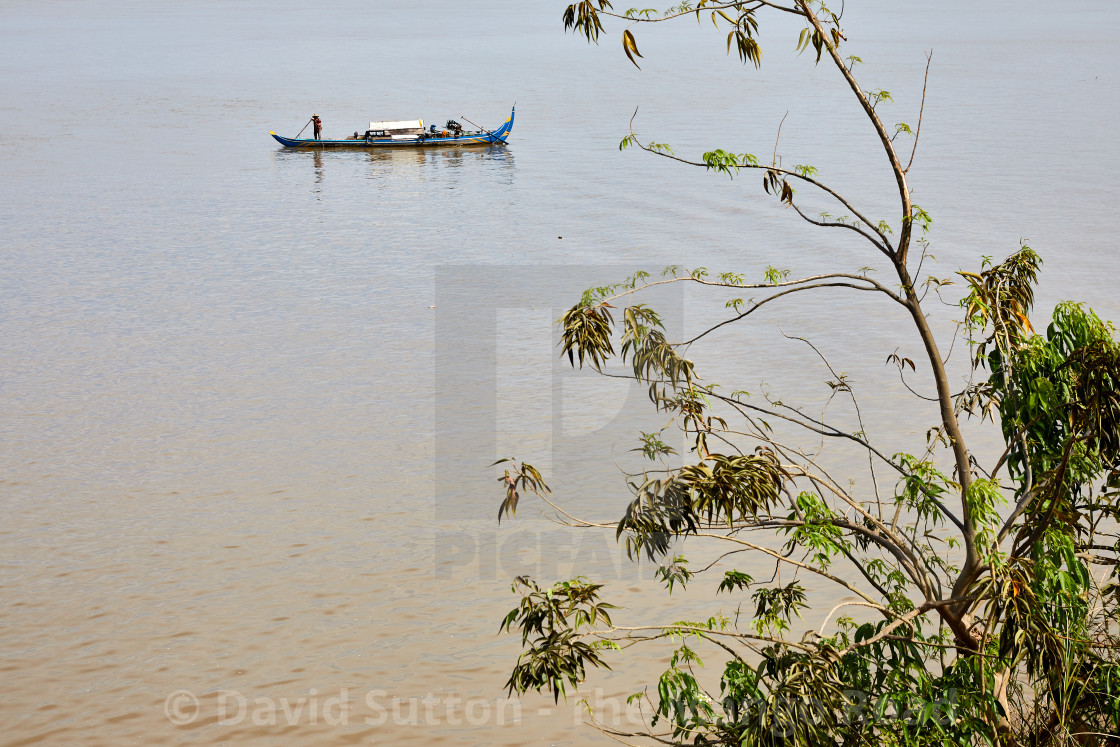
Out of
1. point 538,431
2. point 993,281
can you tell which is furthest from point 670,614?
point 993,281

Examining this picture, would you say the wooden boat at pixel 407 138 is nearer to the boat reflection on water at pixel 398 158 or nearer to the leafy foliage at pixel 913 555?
the boat reflection on water at pixel 398 158

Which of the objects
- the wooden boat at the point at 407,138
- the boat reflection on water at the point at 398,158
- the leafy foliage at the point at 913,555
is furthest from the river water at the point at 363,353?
the leafy foliage at the point at 913,555

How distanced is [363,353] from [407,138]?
22468 mm

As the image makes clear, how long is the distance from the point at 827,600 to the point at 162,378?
39.9ft

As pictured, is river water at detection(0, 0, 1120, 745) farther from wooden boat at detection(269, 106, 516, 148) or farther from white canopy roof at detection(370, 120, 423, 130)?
white canopy roof at detection(370, 120, 423, 130)

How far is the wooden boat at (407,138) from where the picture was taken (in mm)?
40250

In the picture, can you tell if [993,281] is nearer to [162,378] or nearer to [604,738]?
[604,738]

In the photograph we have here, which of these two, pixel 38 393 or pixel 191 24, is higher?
pixel 191 24

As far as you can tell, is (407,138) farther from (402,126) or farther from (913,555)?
(913,555)

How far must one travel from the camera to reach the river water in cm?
1045

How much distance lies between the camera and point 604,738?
30.5 ft

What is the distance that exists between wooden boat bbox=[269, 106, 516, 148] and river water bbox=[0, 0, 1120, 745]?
674mm

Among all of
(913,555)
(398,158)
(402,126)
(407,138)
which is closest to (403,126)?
(402,126)

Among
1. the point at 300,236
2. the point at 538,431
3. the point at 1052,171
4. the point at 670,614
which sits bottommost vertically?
the point at 670,614
